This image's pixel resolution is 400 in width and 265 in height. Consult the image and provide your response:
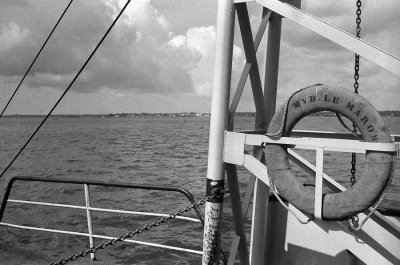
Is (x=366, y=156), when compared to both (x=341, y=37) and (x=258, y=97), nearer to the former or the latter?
(x=341, y=37)

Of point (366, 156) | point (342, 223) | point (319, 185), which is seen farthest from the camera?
point (342, 223)

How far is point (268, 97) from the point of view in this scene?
4160 mm

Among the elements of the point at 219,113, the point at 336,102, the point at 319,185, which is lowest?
the point at 319,185

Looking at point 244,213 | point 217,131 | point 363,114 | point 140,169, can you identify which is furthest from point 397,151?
point 140,169

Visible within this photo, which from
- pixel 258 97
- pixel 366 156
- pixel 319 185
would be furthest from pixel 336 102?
pixel 258 97

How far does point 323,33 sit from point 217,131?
115 cm

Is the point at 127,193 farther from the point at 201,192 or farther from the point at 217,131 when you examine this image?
the point at 217,131

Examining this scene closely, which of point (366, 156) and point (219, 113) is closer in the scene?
point (366, 156)

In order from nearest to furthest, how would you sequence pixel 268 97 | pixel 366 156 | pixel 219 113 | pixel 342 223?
1. pixel 366 156
2. pixel 342 223
3. pixel 219 113
4. pixel 268 97

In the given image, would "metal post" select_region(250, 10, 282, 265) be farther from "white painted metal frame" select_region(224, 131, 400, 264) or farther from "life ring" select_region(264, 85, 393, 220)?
"life ring" select_region(264, 85, 393, 220)

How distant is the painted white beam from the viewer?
273 centimetres

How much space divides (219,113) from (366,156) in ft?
4.02

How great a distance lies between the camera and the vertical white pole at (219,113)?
3342 millimetres

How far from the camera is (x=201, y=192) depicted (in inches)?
711
